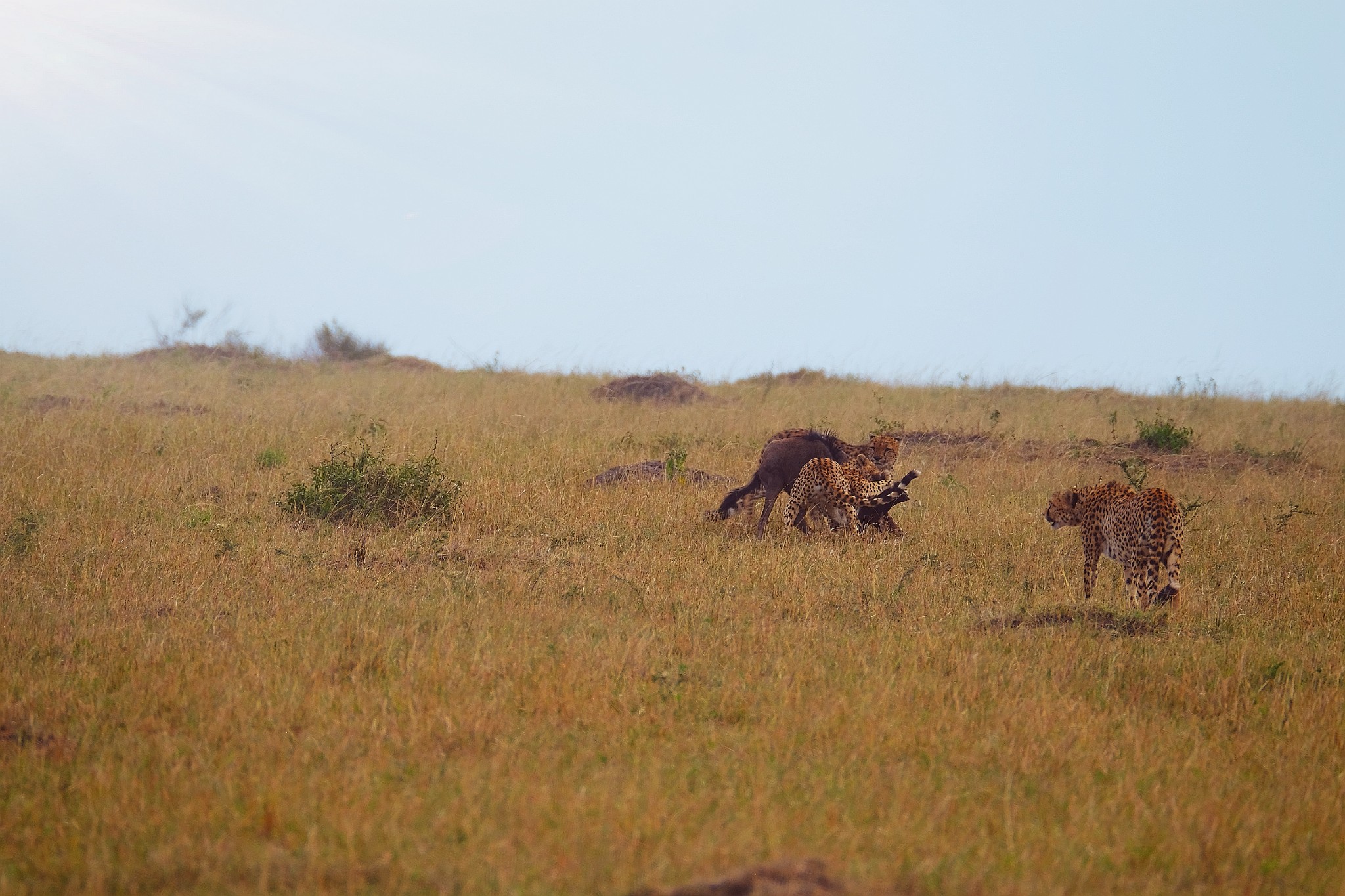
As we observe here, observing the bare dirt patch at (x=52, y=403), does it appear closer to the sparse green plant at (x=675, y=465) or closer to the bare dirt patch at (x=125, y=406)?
the bare dirt patch at (x=125, y=406)

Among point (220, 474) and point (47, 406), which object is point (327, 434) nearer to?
point (220, 474)

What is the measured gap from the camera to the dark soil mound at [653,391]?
18.5 meters

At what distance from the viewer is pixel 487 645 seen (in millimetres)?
5609

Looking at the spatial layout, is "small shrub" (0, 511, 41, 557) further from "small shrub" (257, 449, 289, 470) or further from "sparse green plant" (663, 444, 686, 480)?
"sparse green plant" (663, 444, 686, 480)

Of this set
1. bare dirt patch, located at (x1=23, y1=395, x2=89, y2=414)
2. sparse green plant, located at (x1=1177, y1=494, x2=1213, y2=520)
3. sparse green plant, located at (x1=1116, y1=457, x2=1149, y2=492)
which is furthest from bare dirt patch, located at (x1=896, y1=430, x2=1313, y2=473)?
bare dirt patch, located at (x1=23, y1=395, x2=89, y2=414)

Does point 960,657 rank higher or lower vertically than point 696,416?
lower

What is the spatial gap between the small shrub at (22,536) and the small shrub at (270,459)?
3.04 m

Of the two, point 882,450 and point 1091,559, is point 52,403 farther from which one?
point 1091,559

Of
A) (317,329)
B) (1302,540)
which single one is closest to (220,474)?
(1302,540)

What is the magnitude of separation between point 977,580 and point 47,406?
12.3 meters

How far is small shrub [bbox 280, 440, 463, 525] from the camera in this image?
9055 millimetres

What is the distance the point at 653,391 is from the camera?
18922 millimetres

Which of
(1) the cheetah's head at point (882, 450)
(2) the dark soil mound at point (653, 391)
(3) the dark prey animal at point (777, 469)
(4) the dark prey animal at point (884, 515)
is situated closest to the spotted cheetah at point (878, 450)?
(1) the cheetah's head at point (882, 450)

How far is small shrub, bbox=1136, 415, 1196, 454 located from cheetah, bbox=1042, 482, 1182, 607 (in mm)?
7336
